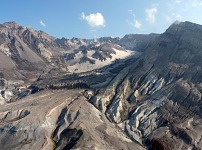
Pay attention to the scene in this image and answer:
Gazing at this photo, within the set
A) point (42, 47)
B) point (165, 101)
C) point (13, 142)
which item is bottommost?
point (13, 142)

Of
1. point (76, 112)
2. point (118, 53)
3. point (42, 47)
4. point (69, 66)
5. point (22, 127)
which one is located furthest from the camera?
point (42, 47)

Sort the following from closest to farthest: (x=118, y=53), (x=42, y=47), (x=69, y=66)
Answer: (x=69, y=66)
(x=118, y=53)
(x=42, y=47)

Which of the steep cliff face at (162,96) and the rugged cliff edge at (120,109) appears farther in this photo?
the steep cliff face at (162,96)

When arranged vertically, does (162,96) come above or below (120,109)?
above

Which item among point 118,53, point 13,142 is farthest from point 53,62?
point 13,142

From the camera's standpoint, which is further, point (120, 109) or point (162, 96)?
point (162, 96)

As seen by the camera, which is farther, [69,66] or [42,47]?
[42,47]

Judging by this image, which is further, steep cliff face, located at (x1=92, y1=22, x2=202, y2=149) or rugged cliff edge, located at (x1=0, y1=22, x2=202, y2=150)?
steep cliff face, located at (x1=92, y1=22, x2=202, y2=149)

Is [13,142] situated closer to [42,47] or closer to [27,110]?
[27,110]
